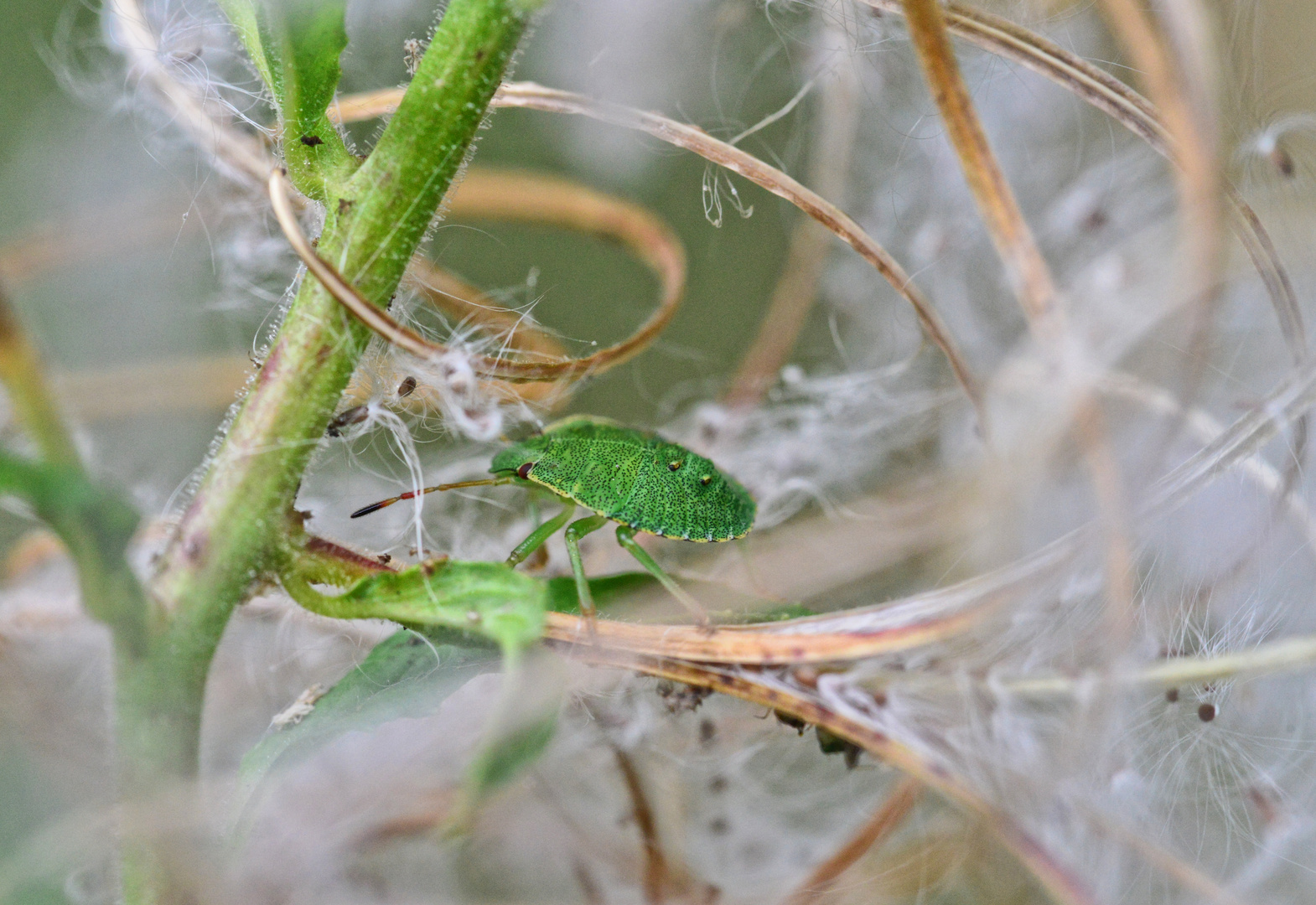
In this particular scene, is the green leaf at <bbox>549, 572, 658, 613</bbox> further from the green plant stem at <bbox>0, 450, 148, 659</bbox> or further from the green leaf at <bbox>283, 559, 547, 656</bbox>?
the green plant stem at <bbox>0, 450, 148, 659</bbox>

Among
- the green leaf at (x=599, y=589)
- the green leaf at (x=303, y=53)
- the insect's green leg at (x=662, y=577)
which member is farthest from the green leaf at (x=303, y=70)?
the insect's green leg at (x=662, y=577)

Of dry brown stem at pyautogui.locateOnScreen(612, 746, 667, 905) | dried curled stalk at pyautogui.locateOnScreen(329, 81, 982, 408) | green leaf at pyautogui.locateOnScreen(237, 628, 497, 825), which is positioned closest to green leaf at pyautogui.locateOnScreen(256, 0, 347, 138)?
dried curled stalk at pyautogui.locateOnScreen(329, 81, 982, 408)

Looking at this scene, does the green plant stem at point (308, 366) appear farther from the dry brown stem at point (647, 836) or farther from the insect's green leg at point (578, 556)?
the dry brown stem at point (647, 836)

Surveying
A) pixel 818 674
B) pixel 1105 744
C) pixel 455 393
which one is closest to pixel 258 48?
pixel 455 393

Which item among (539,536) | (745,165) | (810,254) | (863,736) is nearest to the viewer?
(863,736)

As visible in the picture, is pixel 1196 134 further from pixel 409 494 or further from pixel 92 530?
pixel 409 494

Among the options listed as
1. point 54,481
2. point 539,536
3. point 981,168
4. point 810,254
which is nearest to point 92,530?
point 54,481
